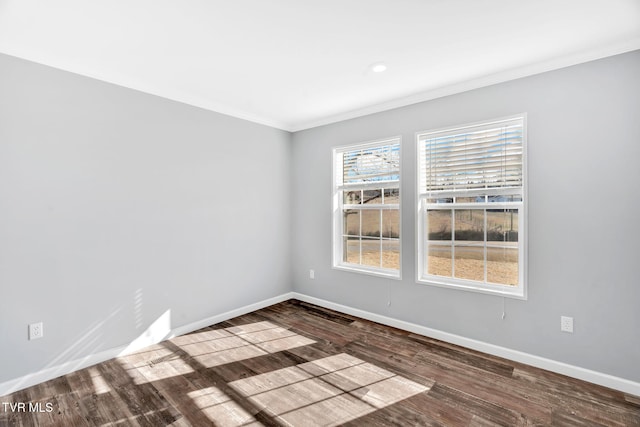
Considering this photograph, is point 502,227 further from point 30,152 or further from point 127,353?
point 30,152

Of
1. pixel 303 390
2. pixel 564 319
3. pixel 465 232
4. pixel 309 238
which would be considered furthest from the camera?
pixel 309 238

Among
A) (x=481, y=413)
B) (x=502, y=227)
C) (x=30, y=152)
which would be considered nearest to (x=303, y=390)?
(x=481, y=413)

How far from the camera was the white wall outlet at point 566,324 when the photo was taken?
96.4 inches

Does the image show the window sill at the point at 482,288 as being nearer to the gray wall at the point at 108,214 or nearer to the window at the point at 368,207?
the window at the point at 368,207

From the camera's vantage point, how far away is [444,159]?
317cm

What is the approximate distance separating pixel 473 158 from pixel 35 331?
13.2 ft

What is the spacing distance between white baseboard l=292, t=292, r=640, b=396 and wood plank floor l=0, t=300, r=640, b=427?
64 millimetres

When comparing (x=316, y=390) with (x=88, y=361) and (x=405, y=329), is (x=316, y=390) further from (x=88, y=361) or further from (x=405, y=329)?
(x=88, y=361)

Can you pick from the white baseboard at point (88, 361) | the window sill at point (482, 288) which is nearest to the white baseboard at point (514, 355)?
the window sill at point (482, 288)

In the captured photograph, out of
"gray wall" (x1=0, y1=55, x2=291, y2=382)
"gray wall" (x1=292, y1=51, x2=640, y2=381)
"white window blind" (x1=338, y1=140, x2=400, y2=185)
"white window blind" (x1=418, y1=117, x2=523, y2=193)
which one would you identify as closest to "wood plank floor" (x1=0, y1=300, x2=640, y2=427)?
"gray wall" (x1=292, y1=51, x2=640, y2=381)

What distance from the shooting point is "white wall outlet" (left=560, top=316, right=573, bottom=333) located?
245 centimetres

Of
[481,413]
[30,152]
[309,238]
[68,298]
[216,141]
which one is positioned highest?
[216,141]

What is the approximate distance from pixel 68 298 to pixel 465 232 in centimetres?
360

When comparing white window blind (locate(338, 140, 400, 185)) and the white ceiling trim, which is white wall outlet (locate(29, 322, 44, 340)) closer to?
white window blind (locate(338, 140, 400, 185))
